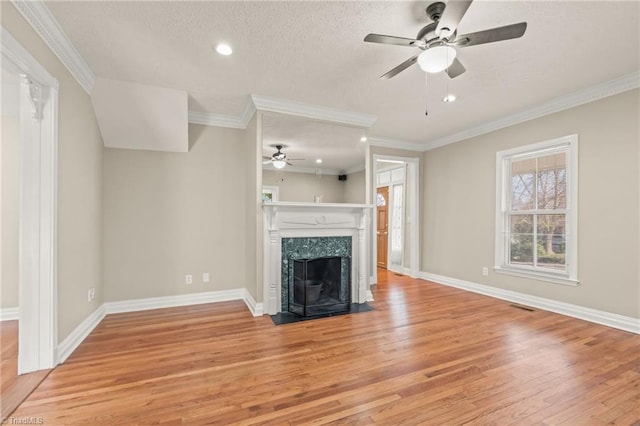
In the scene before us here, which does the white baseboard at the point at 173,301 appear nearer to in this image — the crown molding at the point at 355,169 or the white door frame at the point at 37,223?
the white door frame at the point at 37,223

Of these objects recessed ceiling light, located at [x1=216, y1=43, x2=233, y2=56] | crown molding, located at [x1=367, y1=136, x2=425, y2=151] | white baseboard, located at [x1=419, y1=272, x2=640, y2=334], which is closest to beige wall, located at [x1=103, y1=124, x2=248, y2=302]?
recessed ceiling light, located at [x1=216, y1=43, x2=233, y2=56]

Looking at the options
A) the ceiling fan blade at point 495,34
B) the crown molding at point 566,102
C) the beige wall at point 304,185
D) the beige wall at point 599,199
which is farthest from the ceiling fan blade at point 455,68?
the beige wall at point 599,199

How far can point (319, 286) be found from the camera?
3785 mm

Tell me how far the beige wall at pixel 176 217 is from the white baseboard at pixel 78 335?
413 mm

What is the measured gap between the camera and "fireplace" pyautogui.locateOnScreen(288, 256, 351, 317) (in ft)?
11.8

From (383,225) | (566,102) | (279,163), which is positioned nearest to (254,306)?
(279,163)

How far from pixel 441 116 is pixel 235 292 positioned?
13.0ft

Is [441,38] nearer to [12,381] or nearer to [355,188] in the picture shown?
[355,188]

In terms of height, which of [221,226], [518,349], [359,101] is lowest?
[518,349]

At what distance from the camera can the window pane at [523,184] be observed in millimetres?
4102

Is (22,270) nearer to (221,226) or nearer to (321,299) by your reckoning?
(221,226)

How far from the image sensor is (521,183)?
424 cm

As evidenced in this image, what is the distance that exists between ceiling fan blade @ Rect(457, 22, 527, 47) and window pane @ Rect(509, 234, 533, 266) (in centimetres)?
318

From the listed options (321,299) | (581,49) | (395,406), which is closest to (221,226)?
(321,299)
